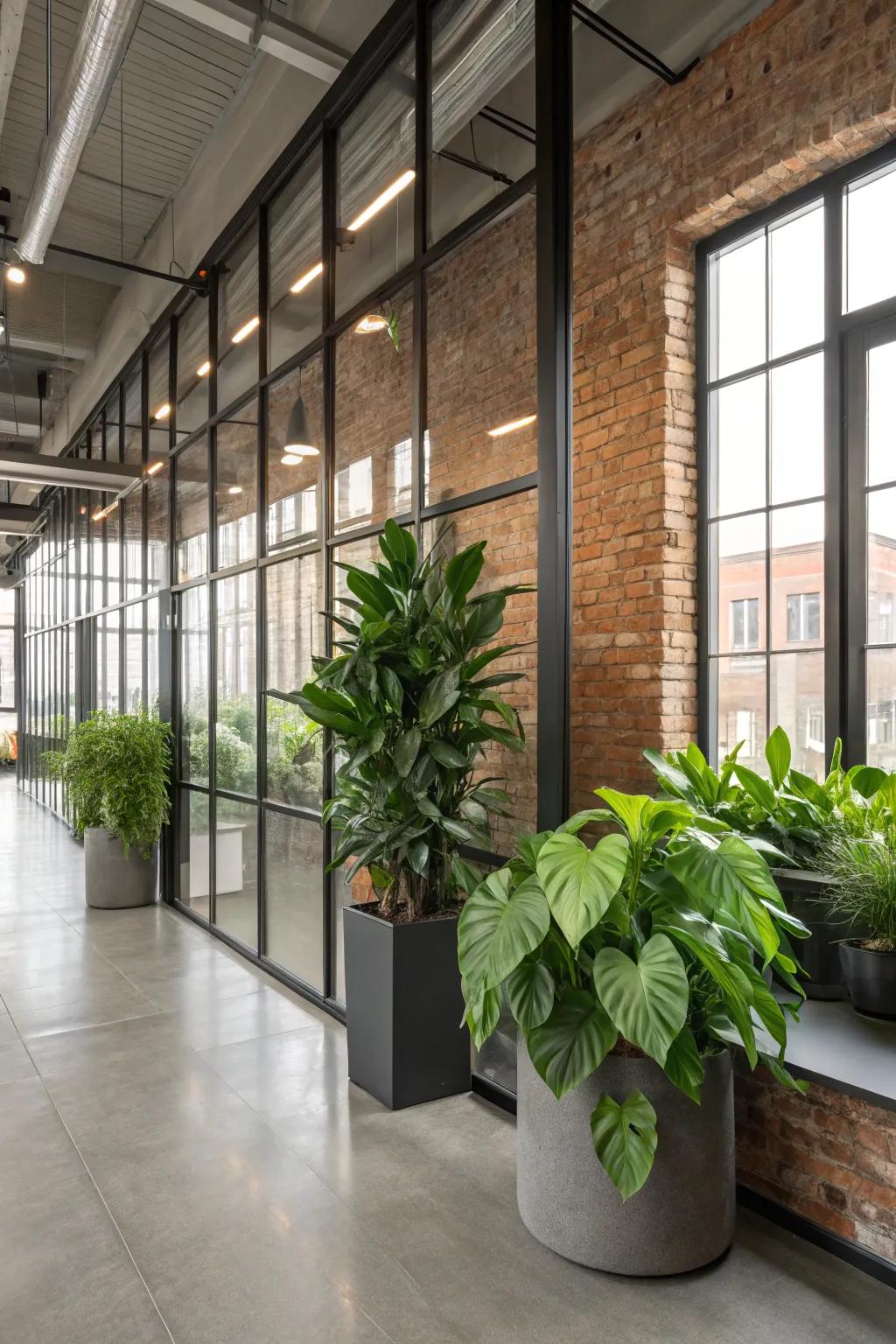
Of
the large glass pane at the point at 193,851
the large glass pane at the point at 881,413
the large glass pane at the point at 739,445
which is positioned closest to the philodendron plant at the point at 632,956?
the large glass pane at the point at 881,413

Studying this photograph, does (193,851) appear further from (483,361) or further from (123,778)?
(483,361)

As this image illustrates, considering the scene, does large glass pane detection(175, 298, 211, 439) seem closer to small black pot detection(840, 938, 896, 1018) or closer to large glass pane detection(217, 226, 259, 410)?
large glass pane detection(217, 226, 259, 410)

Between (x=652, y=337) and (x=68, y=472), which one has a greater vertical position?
(x=68, y=472)

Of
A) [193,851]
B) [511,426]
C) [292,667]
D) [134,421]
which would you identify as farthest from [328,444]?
[134,421]

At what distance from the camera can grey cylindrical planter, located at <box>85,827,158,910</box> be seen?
241 inches

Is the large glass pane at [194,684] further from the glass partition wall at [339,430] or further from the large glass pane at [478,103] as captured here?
the large glass pane at [478,103]

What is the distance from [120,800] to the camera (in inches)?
232

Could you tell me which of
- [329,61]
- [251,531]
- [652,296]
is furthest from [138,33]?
[652,296]

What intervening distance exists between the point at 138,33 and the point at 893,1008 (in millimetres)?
5542

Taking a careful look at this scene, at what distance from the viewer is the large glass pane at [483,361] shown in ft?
10.3

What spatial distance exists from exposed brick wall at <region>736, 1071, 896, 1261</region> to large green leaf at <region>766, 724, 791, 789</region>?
854 millimetres

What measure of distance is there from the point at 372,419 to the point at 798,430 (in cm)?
173

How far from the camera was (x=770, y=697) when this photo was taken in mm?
3547

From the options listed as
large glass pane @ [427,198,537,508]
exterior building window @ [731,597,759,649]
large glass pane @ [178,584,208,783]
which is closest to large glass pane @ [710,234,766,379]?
exterior building window @ [731,597,759,649]
